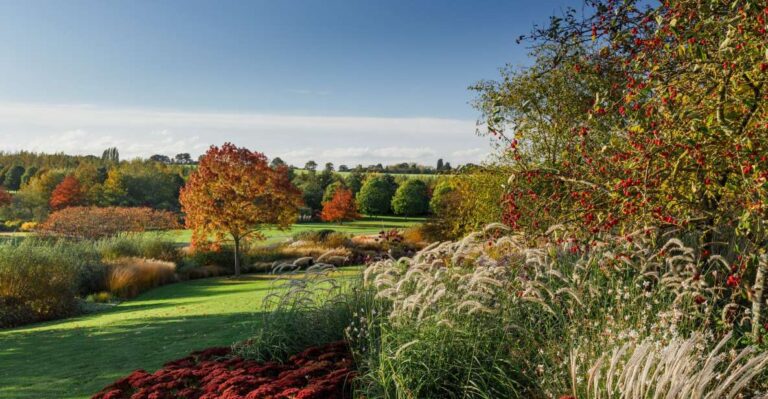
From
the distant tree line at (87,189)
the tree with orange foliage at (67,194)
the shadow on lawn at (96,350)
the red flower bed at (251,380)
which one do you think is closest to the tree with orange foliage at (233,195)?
the shadow on lawn at (96,350)

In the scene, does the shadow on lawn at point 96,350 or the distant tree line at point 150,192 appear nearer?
the shadow on lawn at point 96,350

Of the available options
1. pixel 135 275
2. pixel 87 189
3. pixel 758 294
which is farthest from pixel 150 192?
pixel 758 294

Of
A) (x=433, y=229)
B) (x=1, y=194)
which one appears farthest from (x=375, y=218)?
(x=1, y=194)

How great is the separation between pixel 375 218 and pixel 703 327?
206 ft

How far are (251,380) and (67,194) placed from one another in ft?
203

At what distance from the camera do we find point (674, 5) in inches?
201

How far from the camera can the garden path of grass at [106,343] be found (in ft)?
23.2

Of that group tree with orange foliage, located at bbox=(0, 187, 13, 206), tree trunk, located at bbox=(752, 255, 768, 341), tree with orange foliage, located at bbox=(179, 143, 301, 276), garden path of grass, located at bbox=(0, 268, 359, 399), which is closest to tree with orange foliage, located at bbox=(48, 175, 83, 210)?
tree with orange foliage, located at bbox=(0, 187, 13, 206)

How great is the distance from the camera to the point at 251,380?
5.18 metres

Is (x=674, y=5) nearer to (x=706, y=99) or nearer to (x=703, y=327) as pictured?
(x=706, y=99)

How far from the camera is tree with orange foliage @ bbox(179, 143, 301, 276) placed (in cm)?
2620

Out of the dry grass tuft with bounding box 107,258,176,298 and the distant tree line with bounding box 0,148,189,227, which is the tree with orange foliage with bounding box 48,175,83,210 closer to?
the distant tree line with bounding box 0,148,189,227

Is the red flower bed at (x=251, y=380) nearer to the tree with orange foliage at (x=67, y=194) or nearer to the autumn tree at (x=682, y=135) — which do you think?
the autumn tree at (x=682, y=135)

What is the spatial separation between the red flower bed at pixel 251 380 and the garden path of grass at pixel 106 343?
41.8 inches
